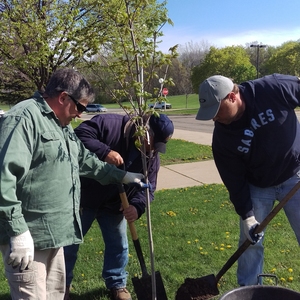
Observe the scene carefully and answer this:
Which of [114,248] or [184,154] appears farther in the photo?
[184,154]

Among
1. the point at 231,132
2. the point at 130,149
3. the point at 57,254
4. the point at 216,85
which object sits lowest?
the point at 57,254

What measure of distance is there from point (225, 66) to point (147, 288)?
134 feet

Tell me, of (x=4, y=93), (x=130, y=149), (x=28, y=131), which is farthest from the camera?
(x=4, y=93)

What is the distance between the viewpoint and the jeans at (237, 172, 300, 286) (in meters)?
3.02

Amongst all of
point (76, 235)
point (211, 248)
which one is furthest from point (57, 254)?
point (211, 248)

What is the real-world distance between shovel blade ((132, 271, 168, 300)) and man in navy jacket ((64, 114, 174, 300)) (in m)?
0.24

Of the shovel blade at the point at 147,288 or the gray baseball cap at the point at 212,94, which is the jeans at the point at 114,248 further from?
the gray baseball cap at the point at 212,94

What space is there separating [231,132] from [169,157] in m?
7.77

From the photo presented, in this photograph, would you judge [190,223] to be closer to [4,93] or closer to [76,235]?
[76,235]

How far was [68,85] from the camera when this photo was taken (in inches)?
90.7

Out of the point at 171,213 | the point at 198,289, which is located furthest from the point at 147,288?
the point at 171,213

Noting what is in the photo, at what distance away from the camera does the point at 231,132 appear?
2881mm

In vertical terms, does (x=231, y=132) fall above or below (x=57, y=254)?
above

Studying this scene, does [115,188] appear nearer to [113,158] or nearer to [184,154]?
[113,158]
